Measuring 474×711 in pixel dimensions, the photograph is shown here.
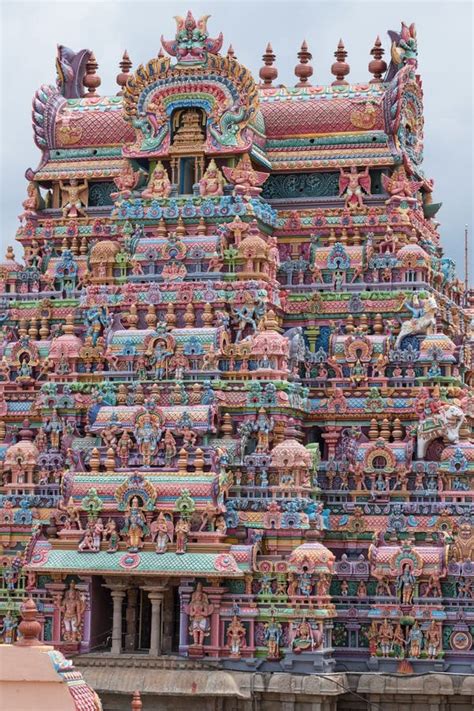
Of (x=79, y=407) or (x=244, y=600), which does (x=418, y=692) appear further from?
(x=79, y=407)

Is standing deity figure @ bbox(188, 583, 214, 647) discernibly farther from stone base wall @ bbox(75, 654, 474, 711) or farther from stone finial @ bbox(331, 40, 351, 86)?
stone finial @ bbox(331, 40, 351, 86)

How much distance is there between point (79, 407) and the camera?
52250 mm

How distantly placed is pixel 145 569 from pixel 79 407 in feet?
18.4

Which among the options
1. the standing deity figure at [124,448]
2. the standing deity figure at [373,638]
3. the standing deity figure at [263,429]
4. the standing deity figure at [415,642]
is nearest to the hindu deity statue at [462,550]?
the standing deity figure at [415,642]

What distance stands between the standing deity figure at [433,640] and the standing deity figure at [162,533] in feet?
21.0

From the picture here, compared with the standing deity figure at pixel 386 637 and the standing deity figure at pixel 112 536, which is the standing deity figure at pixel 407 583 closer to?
the standing deity figure at pixel 386 637

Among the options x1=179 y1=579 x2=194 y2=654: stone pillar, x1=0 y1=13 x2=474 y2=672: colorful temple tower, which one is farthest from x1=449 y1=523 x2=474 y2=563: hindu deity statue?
x1=179 y1=579 x2=194 y2=654: stone pillar

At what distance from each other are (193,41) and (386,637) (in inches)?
634

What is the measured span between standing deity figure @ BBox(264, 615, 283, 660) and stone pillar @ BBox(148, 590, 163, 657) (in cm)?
256

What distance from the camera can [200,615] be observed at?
48406 millimetres

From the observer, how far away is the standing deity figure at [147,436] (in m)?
50.1

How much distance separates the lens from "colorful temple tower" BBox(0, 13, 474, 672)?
160 ft

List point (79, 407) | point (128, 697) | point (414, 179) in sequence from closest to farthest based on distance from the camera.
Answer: point (128, 697)
point (79, 407)
point (414, 179)

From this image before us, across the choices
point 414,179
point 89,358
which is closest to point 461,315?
point 414,179
